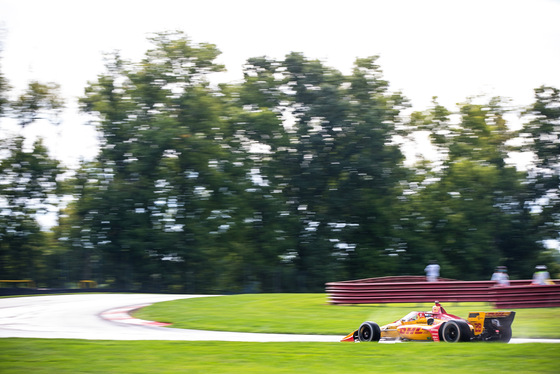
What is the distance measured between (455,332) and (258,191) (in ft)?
93.4

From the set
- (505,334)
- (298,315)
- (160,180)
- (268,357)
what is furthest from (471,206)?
(268,357)

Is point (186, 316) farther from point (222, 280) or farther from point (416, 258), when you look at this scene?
point (416, 258)

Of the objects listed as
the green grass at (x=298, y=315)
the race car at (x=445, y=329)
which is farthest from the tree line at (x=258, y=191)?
the race car at (x=445, y=329)

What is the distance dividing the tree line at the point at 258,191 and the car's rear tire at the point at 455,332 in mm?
25949

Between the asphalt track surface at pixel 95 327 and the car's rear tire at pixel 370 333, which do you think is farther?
the asphalt track surface at pixel 95 327

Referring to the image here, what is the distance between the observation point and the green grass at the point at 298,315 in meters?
14.0

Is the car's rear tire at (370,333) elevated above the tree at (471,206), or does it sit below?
below

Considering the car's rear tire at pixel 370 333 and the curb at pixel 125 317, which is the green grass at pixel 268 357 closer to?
the car's rear tire at pixel 370 333

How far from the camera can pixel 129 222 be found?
37031 millimetres

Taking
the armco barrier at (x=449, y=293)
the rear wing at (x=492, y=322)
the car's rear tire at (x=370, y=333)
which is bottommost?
the car's rear tire at (x=370, y=333)

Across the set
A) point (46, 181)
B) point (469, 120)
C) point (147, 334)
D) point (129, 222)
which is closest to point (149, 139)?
point (129, 222)

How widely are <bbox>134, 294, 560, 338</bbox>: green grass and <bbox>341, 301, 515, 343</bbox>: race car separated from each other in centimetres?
198

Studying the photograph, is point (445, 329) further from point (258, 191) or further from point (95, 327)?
point (258, 191)

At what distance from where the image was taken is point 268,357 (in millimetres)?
9078
